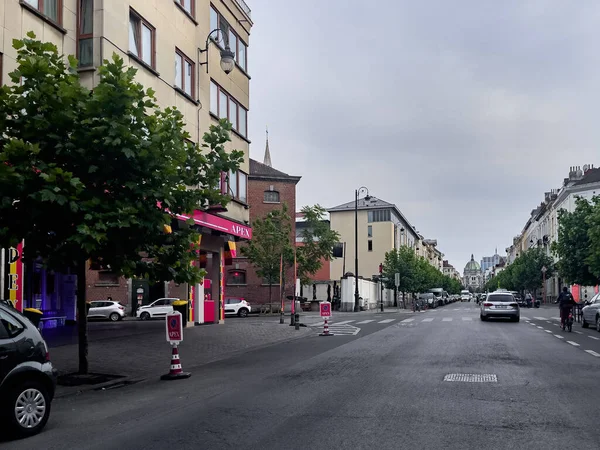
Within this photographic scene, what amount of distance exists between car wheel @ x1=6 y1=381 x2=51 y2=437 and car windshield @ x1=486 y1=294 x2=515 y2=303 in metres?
26.7

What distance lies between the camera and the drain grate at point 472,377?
10.2 metres

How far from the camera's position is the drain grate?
10.2 metres

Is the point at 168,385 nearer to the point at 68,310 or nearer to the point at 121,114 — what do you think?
the point at 121,114

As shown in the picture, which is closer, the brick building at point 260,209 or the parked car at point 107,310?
the parked car at point 107,310

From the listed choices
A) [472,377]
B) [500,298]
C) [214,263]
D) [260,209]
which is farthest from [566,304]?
[260,209]

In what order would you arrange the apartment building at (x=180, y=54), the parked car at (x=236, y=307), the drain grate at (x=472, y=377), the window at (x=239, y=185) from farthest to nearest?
the parked car at (x=236, y=307), the window at (x=239, y=185), the apartment building at (x=180, y=54), the drain grate at (x=472, y=377)

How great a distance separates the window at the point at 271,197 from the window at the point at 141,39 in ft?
117

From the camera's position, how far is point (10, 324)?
23.2 ft

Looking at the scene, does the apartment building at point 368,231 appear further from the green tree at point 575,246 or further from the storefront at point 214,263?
the storefront at point 214,263

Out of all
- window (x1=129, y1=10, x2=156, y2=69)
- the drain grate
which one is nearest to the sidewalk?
the drain grate

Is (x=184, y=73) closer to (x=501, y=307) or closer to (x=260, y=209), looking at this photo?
(x=501, y=307)

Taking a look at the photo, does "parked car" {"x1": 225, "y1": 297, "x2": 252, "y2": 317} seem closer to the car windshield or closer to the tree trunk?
the car windshield

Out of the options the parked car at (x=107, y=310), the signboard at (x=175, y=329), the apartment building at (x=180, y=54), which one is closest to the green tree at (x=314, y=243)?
the parked car at (x=107, y=310)

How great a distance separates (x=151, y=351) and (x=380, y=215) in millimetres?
80467
